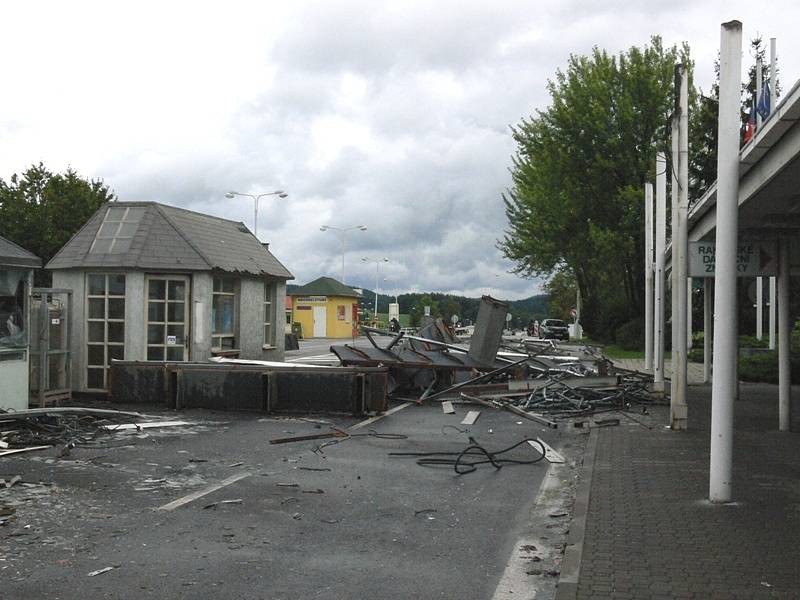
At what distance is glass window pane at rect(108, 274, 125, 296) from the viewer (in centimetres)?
1886

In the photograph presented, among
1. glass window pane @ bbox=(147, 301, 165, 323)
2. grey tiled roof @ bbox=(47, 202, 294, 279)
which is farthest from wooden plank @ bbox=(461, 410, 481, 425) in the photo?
glass window pane @ bbox=(147, 301, 165, 323)

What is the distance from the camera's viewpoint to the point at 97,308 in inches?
749

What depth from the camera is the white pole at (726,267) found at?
793 cm

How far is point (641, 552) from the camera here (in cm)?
620

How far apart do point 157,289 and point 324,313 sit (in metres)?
53.8

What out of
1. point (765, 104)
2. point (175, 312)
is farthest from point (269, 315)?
point (765, 104)

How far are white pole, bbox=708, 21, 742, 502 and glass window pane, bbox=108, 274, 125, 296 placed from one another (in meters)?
13.8

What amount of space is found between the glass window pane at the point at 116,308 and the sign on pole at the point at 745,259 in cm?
1183

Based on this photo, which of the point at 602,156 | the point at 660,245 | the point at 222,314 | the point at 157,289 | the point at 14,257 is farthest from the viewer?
the point at 602,156

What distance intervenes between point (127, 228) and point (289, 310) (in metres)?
52.3

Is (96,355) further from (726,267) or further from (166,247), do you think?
(726,267)

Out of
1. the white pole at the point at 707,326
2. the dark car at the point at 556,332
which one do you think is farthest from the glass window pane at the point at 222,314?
the dark car at the point at 556,332

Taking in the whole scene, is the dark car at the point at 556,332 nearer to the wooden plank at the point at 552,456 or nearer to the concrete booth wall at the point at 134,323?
the concrete booth wall at the point at 134,323

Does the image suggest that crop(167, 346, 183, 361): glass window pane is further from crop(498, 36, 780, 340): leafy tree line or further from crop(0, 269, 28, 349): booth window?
crop(498, 36, 780, 340): leafy tree line
